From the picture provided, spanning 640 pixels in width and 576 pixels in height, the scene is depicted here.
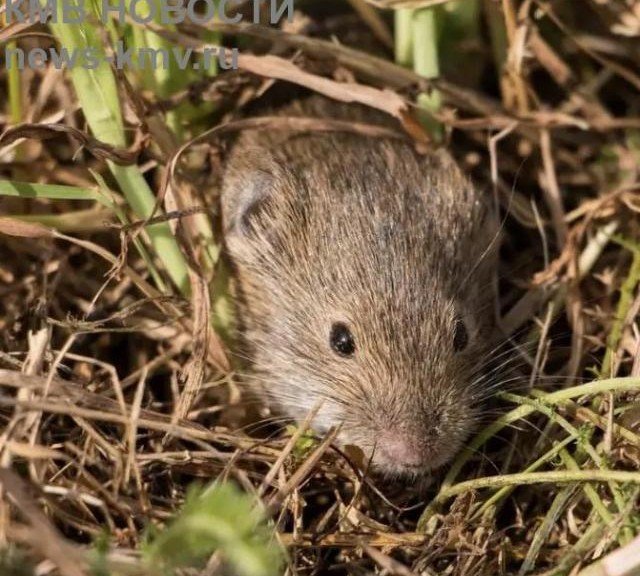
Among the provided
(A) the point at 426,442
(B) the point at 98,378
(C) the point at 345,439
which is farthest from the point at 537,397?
(B) the point at 98,378

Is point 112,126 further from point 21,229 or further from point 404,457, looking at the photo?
point 404,457

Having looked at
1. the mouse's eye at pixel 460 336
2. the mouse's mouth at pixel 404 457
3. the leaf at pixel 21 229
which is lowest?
the mouse's mouth at pixel 404 457

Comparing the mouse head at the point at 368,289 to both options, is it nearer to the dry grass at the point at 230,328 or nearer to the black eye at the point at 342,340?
the black eye at the point at 342,340

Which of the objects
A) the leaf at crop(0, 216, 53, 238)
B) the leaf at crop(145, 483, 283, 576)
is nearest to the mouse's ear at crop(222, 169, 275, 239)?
the leaf at crop(0, 216, 53, 238)

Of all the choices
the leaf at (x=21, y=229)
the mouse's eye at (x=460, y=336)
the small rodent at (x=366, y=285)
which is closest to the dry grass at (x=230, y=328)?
the leaf at (x=21, y=229)

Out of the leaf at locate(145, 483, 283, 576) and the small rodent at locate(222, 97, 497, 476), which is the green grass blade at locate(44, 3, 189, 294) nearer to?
the small rodent at locate(222, 97, 497, 476)

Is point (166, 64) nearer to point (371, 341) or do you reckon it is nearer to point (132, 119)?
point (132, 119)

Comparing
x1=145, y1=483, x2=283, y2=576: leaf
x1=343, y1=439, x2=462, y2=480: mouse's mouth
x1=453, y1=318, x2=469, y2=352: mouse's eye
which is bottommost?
x1=343, y1=439, x2=462, y2=480: mouse's mouth
